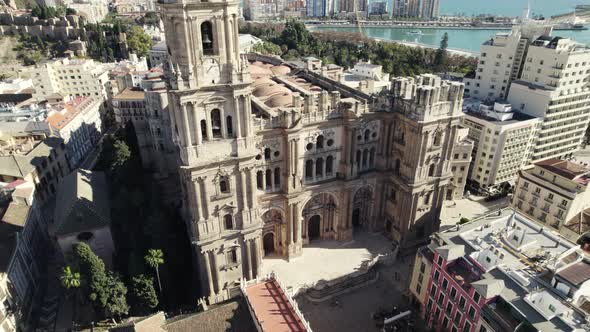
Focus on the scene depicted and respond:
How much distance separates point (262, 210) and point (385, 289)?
19.4 metres

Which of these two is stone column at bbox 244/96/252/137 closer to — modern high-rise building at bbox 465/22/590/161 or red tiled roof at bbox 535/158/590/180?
red tiled roof at bbox 535/158/590/180

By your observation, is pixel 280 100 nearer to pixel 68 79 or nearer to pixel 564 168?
pixel 564 168

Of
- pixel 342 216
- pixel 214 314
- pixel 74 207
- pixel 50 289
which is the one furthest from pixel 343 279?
pixel 50 289

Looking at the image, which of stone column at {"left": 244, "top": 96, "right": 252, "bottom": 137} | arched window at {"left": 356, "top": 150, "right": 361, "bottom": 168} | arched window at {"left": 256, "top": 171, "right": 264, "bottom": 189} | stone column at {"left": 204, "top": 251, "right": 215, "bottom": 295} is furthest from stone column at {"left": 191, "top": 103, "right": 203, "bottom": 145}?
arched window at {"left": 356, "top": 150, "right": 361, "bottom": 168}

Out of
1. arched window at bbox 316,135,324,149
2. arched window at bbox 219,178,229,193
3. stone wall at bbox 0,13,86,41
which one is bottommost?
arched window at bbox 219,178,229,193

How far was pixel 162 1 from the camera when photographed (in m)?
37.1

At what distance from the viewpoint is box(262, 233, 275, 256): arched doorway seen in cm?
5356

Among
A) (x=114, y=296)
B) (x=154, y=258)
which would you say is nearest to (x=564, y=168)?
(x=154, y=258)

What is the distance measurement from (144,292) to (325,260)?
23578mm

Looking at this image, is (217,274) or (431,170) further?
(431,170)

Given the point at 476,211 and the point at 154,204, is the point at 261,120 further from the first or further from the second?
the point at 476,211

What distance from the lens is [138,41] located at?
166125mm

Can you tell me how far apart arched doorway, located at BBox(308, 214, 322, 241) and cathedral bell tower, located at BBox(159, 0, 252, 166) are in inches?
754

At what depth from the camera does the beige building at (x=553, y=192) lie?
5438cm
